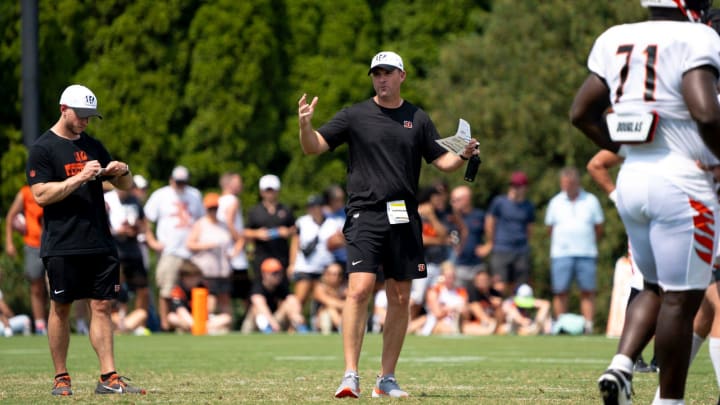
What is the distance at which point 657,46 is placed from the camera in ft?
22.4

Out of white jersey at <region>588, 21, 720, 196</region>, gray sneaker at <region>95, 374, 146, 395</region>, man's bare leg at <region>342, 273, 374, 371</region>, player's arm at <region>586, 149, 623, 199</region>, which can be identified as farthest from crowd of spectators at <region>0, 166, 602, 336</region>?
white jersey at <region>588, 21, 720, 196</region>

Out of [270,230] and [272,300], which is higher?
[270,230]

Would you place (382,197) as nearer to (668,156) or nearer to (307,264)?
(668,156)

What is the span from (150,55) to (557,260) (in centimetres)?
1690

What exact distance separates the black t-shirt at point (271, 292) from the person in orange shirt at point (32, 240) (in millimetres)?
3186

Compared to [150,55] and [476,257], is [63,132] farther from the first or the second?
[150,55]

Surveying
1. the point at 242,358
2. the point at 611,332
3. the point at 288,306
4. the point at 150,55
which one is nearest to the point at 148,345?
the point at 242,358

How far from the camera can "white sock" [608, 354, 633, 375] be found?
6.89 metres

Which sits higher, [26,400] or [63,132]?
[63,132]

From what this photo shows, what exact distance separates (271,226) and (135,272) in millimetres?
2329

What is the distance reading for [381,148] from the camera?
31.8 ft

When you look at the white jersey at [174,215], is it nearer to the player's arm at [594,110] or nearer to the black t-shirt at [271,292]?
the black t-shirt at [271,292]

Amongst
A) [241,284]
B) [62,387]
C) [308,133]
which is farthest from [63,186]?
[241,284]

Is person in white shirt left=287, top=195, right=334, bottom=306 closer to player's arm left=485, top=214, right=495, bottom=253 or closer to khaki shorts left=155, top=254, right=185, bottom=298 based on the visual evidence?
khaki shorts left=155, top=254, right=185, bottom=298
